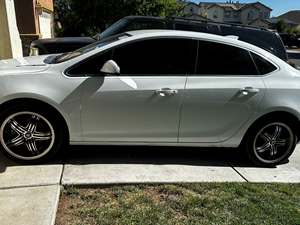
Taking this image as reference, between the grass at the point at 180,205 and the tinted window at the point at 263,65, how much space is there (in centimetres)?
148

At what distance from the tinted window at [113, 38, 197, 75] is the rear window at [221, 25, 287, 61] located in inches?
124

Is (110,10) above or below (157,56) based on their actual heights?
below

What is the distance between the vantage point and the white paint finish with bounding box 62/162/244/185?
4.63 metres

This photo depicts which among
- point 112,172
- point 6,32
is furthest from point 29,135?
point 6,32

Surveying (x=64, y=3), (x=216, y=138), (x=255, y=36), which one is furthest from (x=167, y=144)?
(x=64, y=3)

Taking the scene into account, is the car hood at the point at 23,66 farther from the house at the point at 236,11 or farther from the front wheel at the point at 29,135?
the house at the point at 236,11

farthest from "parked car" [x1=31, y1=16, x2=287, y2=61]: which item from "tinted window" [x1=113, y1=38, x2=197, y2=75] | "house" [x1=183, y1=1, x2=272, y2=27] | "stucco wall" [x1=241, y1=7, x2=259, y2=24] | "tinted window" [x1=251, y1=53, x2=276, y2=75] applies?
"stucco wall" [x1=241, y1=7, x2=259, y2=24]

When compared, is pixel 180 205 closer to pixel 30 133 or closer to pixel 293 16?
pixel 30 133

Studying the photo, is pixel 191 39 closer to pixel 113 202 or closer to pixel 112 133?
pixel 112 133

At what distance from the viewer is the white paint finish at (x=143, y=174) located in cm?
463

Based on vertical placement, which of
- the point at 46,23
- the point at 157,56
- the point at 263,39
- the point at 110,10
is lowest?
the point at 46,23

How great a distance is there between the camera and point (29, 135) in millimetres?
4891

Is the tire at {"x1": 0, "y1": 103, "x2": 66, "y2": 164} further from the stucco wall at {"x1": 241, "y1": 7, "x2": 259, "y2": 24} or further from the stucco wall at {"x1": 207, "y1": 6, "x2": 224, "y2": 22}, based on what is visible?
the stucco wall at {"x1": 241, "y1": 7, "x2": 259, "y2": 24}

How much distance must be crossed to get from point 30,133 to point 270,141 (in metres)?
2.95
